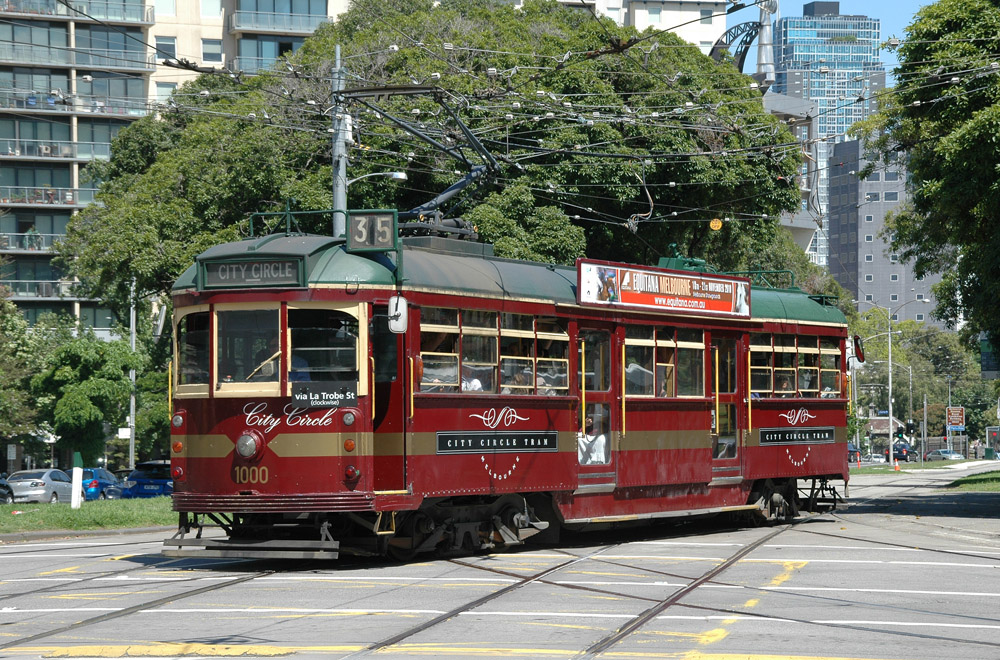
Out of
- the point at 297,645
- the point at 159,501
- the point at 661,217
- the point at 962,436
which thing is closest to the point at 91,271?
the point at 159,501

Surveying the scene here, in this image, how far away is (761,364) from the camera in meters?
21.0

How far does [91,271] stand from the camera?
122 feet

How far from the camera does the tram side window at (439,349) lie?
1535 centimetres

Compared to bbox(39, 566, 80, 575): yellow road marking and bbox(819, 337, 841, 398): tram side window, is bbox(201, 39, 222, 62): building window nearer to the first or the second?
bbox(819, 337, 841, 398): tram side window

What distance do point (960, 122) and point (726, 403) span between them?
24.5 feet

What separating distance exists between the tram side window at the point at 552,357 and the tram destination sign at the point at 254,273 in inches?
134

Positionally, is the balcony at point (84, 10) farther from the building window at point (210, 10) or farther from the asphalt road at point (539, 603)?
the asphalt road at point (539, 603)

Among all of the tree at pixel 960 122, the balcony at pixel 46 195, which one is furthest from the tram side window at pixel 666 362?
the balcony at pixel 46 195

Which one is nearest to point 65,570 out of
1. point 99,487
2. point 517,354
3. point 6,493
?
point 517,354

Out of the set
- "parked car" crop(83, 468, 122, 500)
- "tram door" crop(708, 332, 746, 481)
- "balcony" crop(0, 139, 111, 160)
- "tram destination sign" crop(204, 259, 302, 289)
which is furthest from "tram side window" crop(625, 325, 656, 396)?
"balcony" crop(0, 139, 111, 160)

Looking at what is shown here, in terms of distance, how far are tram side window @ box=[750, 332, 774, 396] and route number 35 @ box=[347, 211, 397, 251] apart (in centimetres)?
751

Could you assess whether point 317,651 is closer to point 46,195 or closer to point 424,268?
point 424,268

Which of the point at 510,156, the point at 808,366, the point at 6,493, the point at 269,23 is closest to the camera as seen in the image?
the point at 808,366

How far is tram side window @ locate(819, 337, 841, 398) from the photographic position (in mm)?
22297
